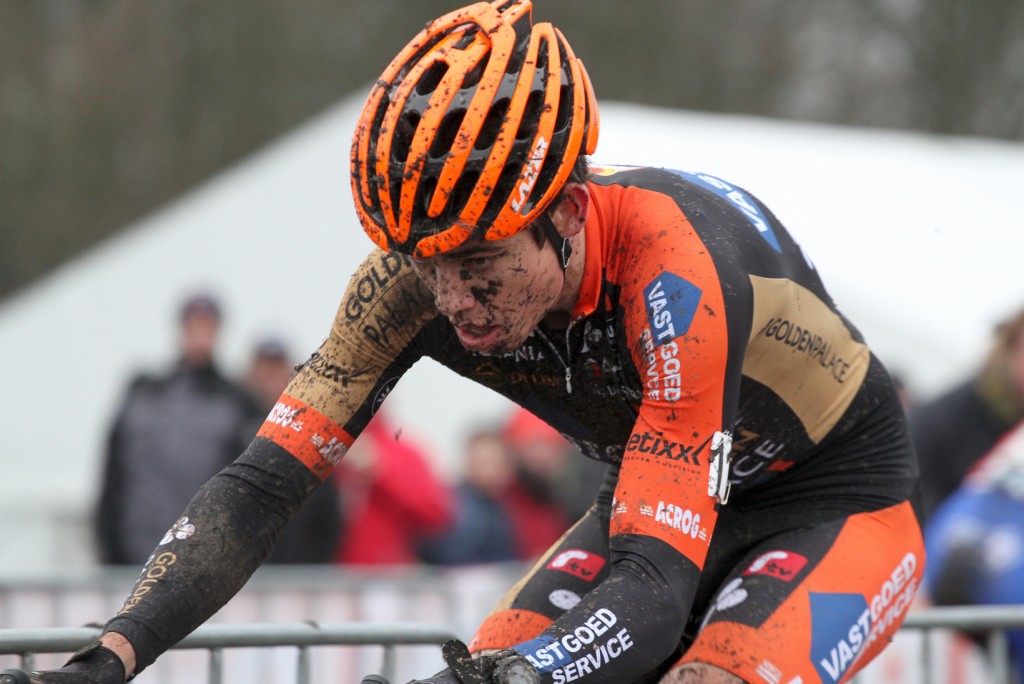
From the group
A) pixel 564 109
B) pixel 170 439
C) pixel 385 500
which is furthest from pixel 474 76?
pixel 385 500

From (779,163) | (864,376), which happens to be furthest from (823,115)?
(864,376)

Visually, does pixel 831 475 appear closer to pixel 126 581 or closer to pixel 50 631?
pixel 50 631

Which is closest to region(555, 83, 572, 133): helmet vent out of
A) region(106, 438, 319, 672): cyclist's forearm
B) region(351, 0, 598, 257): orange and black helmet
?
region(351, 0, 598, 257): orange and black helmet

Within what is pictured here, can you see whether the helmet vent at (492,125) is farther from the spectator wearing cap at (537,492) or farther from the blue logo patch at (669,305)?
the spectator wearing cap at (537,492)

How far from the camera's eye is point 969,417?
8109mm

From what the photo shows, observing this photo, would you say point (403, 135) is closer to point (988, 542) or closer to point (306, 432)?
point (306, 432)

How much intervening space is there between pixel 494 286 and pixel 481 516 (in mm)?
6487

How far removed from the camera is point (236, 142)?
3083 cm

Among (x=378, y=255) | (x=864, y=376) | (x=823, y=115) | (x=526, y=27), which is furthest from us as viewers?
(x=823, y=115)

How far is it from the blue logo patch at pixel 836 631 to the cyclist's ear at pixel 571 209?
1037 millimetres

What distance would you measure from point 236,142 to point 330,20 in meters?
3.05

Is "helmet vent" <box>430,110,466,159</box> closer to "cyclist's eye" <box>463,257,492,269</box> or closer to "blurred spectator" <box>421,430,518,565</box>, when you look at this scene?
"cyclist's eye" <box>463,257,492,269</box>

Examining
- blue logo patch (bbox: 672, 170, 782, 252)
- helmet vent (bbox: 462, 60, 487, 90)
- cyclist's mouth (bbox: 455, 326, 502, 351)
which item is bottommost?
cyclist's mouth (bbox: 455, 326, 502, 351)

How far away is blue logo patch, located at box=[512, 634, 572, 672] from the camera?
3.01 metres
